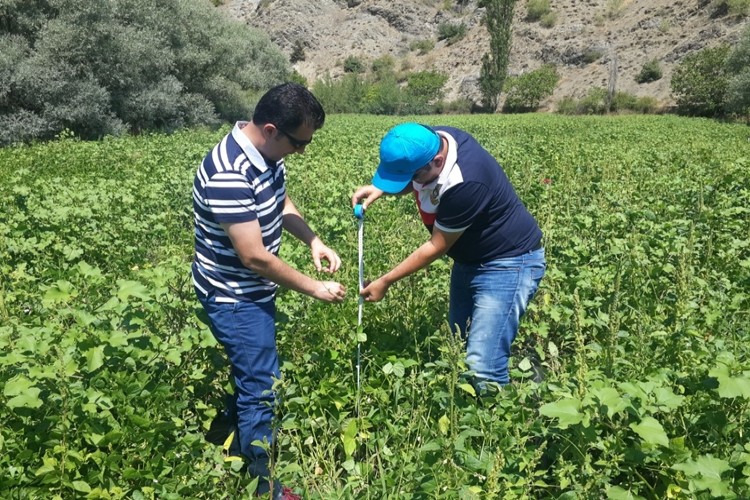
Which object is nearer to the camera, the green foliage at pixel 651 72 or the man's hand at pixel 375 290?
the man's hand at pixel 375 290

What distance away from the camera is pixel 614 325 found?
2424 mm

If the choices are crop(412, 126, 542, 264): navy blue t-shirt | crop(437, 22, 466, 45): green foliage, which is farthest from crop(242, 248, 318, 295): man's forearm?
crop(437, 22, 466, 45): green foliage

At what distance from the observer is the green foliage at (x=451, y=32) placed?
212 feet

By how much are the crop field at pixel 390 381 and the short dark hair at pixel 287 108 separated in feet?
3.46

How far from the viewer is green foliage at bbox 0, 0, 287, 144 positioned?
16594 mm

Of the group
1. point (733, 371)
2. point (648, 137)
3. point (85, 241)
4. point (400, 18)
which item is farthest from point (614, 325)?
point (400, 18)

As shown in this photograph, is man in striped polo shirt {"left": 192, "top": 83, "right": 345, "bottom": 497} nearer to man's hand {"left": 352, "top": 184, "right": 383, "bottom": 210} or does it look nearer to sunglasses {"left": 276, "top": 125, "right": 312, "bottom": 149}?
sunglasses {"left": 276, "top": 125, "right": 312, "bottom": 149}

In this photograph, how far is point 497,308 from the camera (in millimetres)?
2930

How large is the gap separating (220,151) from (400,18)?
7422 cm

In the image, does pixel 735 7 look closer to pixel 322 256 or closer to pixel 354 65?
pixel 354 65

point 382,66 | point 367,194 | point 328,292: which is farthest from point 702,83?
point 328,292

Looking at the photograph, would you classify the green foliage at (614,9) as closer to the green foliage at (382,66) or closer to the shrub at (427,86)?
the shrub at (427,86)

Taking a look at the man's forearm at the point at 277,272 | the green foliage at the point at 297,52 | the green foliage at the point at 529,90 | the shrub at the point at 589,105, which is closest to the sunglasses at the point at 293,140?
the man's forearm at the point at 277,272

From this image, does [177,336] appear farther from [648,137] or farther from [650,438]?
[648,137]
